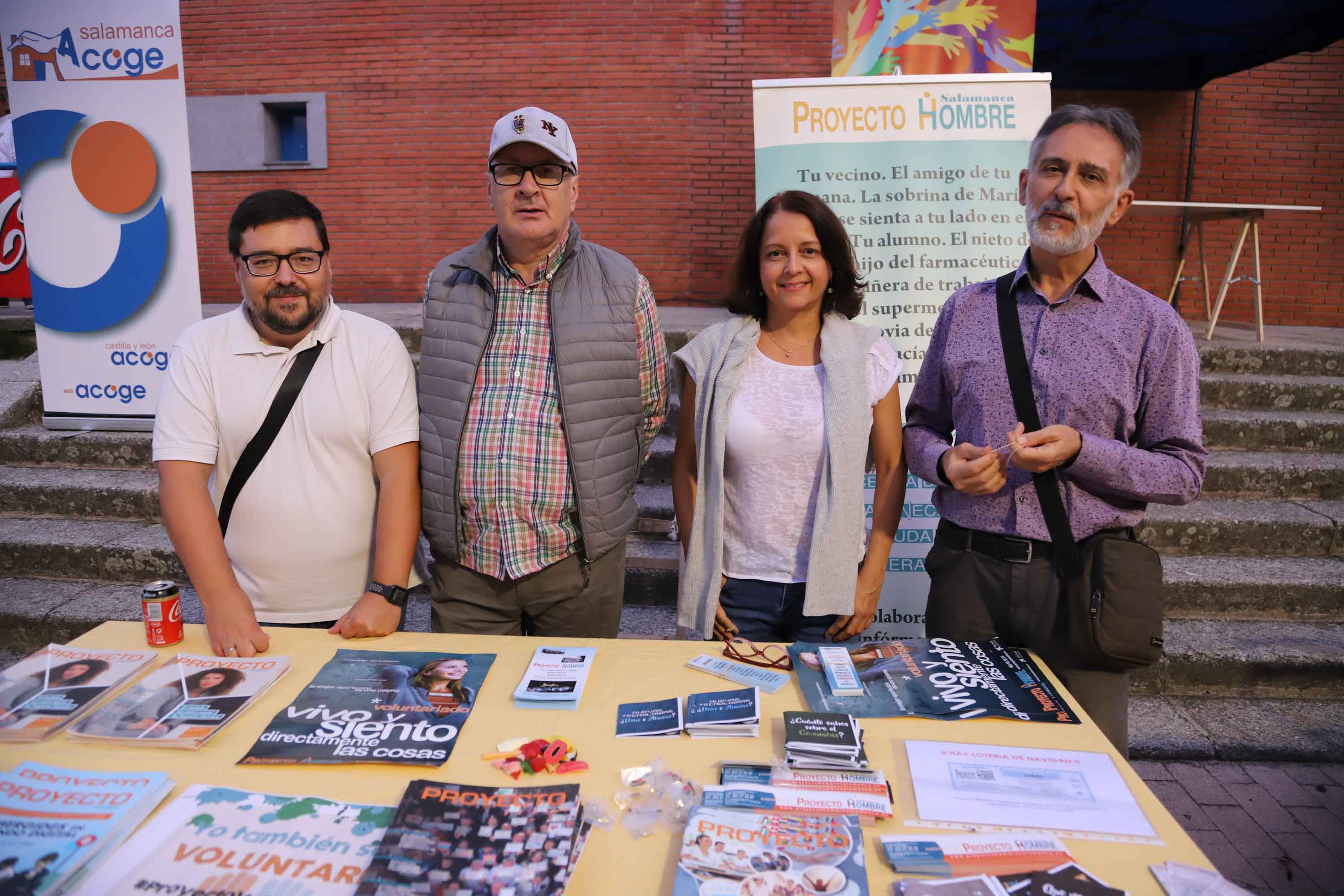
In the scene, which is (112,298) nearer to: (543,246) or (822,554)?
(543,246)

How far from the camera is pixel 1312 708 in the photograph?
3.35 metres

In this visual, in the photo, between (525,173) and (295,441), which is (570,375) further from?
(295,441)

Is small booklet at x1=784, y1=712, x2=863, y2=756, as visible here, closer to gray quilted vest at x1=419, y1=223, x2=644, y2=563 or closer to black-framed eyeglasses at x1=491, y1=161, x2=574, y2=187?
gray quilted vest at x1=419, y1=223, x2=644, y2=563

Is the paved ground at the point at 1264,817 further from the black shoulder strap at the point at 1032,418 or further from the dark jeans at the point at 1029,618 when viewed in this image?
the black shoulder strap at the point at 1032,418

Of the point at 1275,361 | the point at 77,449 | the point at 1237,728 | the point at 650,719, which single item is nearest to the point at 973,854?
the point at 650,719

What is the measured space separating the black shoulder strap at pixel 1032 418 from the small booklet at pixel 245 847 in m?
1.46

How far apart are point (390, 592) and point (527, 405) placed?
1.94ft

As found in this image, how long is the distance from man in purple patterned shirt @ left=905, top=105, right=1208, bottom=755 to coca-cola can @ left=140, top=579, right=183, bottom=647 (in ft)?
5.88

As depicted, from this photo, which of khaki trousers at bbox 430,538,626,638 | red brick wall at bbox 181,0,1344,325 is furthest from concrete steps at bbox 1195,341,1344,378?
khaki trousers at bbox 430,538,626,638

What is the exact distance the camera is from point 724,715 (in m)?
1.48

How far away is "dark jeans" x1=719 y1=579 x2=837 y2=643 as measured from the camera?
6.92 ft

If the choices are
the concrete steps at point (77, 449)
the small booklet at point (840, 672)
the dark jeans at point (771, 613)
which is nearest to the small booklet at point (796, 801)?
the small booklet at point (840, 672)

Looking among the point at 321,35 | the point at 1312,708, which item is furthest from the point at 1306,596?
the point at 321,35

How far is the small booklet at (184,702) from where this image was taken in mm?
1399
